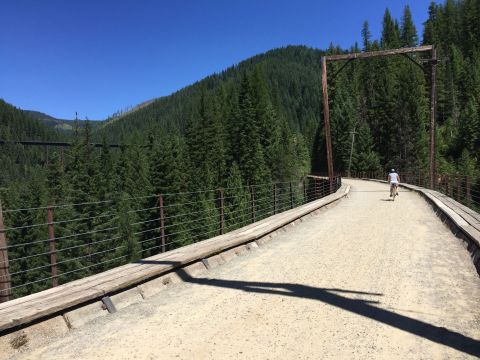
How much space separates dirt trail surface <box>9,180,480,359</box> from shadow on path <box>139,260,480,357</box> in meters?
0.01

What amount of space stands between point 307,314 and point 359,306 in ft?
2.41

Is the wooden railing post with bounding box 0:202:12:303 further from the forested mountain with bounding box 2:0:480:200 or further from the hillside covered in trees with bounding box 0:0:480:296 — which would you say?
the forested mountain with bounding box 2:0:480:200

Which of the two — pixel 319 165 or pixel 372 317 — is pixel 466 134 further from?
pixel 372 317

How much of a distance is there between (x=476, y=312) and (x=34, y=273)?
42.8 meters

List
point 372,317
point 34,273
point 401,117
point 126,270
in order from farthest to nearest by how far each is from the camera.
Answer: point 401,117
point 34,273
point 126,270
point 372,317

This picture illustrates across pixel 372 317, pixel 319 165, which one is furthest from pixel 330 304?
pixel 319 165

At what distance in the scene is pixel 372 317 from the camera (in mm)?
4586

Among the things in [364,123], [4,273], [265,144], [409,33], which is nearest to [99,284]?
[4,273]

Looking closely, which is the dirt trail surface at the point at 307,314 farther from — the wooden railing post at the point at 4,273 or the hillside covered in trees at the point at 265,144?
the hillside covered in trees at the point at 265,144

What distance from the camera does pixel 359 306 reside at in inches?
195

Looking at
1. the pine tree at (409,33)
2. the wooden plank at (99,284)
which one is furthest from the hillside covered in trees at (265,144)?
the wooden plank at (99,284)

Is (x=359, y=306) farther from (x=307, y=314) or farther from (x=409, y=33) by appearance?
(x=409, y=33)

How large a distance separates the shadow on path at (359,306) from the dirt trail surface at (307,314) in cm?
1

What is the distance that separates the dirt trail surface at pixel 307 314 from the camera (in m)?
3.82
